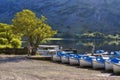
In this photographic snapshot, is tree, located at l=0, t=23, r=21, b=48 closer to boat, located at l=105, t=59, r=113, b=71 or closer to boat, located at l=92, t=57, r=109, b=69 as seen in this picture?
boat, located at l=92, t=57, r=109, b=69

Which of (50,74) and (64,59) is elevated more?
(64,59)

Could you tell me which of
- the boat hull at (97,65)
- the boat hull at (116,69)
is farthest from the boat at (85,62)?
the boat hull at (116,69)

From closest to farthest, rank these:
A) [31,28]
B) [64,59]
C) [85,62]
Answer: [85,62] → [64,59] → [31,28]

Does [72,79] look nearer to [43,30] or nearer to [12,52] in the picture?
[43,30]

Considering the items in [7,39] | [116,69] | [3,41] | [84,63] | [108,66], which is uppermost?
[7,39]

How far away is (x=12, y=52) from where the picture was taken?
82.2 meters

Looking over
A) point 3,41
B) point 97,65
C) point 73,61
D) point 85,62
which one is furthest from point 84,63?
point 3,41

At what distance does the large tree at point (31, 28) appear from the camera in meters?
75.5

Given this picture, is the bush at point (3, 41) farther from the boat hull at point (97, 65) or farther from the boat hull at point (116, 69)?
the boat hull at point (116, 69)

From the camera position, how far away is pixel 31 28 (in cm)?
7619

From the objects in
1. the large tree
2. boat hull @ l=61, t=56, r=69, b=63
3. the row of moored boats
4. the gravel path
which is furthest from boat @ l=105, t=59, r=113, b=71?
the large tree

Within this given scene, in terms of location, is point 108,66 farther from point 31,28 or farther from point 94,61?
point 31,28

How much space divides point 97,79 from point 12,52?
48.3 m

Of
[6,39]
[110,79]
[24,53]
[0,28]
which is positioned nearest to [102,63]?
[110,79]
